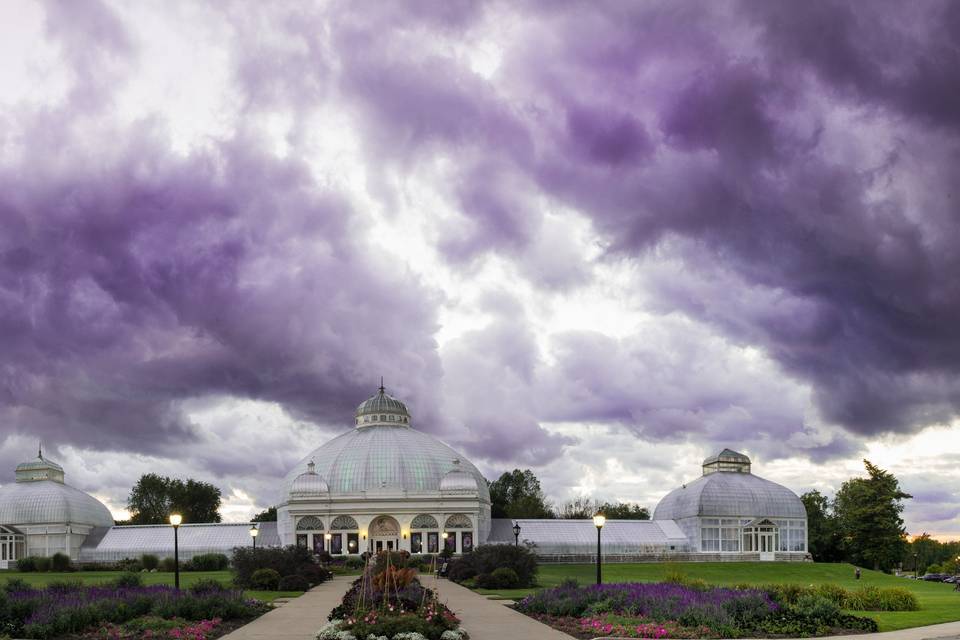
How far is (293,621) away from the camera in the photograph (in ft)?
100

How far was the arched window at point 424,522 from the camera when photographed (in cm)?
9581

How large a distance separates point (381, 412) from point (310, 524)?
57.9 feet

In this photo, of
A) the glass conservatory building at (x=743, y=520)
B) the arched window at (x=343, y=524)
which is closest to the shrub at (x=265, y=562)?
the arched window at (x=343, y=524)

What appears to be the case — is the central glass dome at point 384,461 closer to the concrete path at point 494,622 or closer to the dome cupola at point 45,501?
the dome cupola at point 45,501

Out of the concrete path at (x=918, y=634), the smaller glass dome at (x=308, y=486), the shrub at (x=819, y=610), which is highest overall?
the smaller glass dome at (x=308, y=486)

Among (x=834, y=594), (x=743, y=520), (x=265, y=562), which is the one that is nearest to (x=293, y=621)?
(x=834, y=594)

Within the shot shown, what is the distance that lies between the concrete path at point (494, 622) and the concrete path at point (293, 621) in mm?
4184

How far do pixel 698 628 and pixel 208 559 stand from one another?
211 ft

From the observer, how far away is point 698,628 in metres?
26.1

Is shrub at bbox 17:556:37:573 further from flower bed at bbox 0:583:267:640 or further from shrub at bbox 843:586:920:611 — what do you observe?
shrub at bbox 843:586:920:611

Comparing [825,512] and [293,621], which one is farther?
[825,512]

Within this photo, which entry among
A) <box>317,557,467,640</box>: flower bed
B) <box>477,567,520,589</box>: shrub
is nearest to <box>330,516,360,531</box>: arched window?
<box>477,567,520,589</box>: shrub

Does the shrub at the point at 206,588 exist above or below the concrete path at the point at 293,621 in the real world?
above

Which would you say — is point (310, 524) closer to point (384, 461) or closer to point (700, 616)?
point (384, 461)
